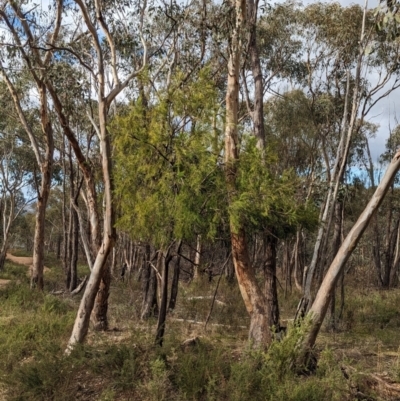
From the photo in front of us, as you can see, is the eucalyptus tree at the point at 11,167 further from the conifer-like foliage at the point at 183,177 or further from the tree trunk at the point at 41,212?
the conifer-like foliage at the point at 183,177

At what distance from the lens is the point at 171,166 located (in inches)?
280

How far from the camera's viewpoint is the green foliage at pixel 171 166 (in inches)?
277

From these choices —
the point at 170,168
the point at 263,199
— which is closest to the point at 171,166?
the point at 170,168

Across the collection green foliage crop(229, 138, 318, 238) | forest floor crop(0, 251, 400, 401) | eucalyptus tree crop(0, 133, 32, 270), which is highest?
eucalyptus tree crop(0, 133, 32, 270)

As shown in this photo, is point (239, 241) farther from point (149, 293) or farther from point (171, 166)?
point (149, 293)

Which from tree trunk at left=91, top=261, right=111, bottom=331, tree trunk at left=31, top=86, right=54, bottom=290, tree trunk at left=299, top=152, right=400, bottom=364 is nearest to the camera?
tree trunk at left=299, top=152, right=400, bottom=364

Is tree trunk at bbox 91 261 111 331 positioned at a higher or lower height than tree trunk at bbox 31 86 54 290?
lower

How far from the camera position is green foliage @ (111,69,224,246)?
23.0ft

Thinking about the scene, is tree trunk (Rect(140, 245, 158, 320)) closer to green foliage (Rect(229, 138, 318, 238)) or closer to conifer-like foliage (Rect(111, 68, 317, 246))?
conifer-like foliage (Rect(111, 68, 317, 246))

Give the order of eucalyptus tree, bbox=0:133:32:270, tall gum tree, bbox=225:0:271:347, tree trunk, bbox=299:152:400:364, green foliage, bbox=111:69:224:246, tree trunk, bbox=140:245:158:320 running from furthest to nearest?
eucalyptus tree, bbox=0:133:32:270 → tree trunk, bbox=140:245:158:320 → tall gum tree, bbox=225:0:271:347 → green foliage, bbox=111:69:224:246 → tree trunk, bbox=299:152:400:364

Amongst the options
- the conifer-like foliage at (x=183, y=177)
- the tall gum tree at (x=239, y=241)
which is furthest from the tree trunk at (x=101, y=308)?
the tall gum tree at (x=239, y=241)

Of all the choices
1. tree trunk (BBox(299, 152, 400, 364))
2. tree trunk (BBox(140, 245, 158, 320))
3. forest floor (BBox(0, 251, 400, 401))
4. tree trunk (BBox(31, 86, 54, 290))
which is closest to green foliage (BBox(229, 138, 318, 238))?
tree trunk (BBox(299, 152, 400, 364))

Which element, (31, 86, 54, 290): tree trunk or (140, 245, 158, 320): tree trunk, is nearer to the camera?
(140, 245, 158, 320): tree trunk

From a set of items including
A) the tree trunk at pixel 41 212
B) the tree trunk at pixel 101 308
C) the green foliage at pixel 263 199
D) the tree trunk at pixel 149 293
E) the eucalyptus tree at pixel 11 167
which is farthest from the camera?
the eucalyptus tree at pixel 11 167
